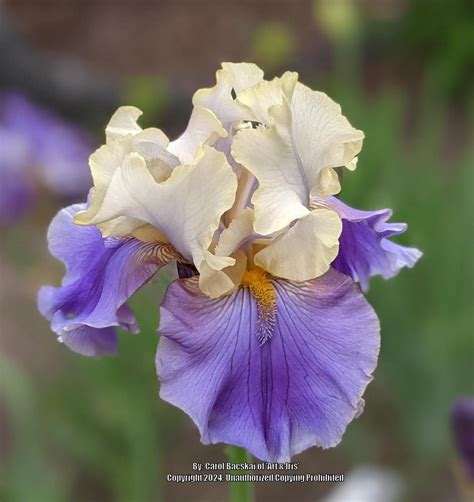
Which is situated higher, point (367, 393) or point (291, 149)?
point (291, 149)

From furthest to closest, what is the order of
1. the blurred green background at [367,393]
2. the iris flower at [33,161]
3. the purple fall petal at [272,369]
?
1. the iris flower at [33,161]
2. the blurred green background at [367,393]
3. the purple fall petal at [272,369]

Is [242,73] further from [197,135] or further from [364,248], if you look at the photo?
[364,248]

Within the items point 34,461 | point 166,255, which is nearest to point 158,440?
point 34,461

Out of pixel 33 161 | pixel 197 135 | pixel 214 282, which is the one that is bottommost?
pixel 214 282

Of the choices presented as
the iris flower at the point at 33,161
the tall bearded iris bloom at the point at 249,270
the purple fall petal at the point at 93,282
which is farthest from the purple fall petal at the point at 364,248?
the iris flower at the point at 33,161

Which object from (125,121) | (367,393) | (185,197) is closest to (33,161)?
(367,393)

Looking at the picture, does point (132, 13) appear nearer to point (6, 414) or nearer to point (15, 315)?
point (15, 315)

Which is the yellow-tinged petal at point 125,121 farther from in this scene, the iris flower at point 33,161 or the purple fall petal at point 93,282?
the iris flower at point 33,161
